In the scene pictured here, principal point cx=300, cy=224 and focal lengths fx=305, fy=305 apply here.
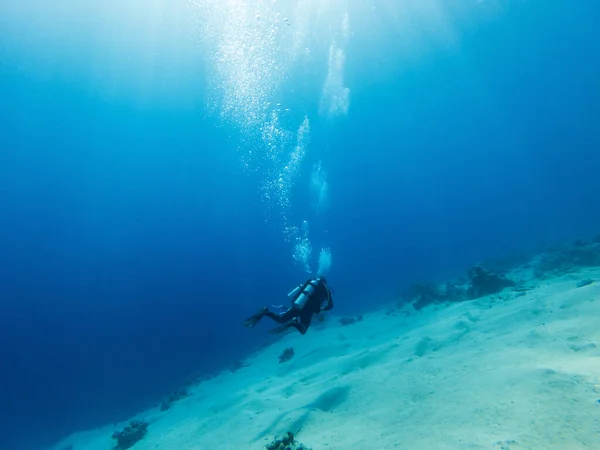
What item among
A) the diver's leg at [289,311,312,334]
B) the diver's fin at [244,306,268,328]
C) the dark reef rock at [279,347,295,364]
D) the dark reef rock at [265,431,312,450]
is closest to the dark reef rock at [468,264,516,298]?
the diver's leg at [289,311,312,334]

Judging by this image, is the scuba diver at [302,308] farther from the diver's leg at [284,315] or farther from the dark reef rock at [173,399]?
the dark reef rock at [173,399]

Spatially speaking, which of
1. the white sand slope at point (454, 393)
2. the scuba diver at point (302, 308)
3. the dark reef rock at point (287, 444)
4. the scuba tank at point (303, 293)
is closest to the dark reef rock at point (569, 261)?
the white sand slope at point (454, 393)

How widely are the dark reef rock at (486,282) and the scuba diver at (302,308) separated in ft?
23.0

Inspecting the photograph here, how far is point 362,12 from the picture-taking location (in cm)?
5044

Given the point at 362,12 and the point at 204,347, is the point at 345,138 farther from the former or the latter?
the point at 204,347

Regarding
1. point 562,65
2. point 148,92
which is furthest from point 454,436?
point 562,65

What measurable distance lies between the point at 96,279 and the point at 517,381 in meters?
86.2

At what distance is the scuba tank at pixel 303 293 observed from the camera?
6698mm

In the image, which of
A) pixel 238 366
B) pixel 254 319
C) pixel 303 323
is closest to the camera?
pixel 254 319

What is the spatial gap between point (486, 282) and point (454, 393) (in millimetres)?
7560

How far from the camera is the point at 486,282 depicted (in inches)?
437

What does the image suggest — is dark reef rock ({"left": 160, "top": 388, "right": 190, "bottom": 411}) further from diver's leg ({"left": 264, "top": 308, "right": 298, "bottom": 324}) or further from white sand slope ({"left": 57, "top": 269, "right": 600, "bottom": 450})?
diver's leg ({"left": 264, "top": 308, "right": 298, "bottom": 324})

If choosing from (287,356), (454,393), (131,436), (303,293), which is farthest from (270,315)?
(131,436)

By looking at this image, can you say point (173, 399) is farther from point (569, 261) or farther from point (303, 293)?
point (569, 261)
